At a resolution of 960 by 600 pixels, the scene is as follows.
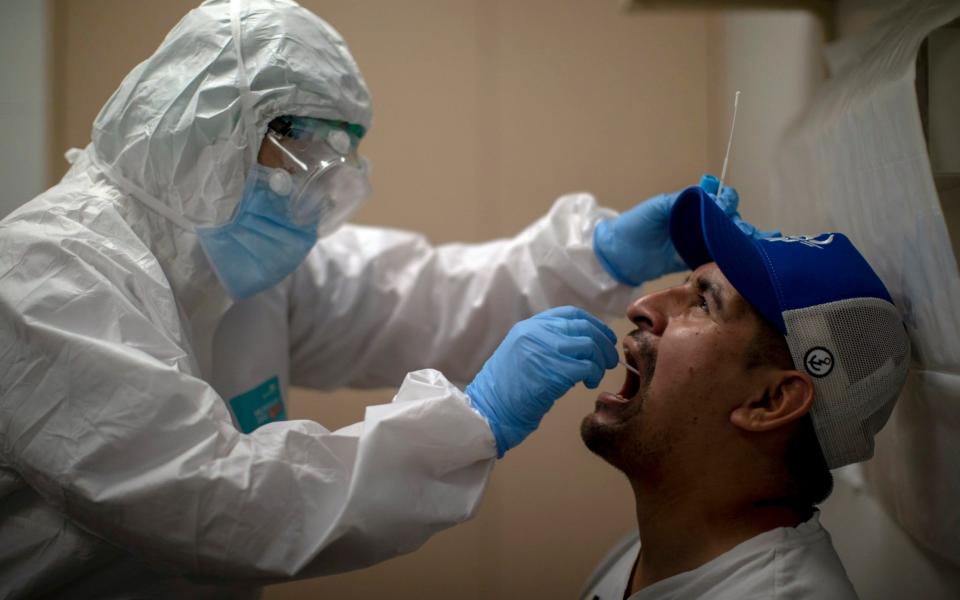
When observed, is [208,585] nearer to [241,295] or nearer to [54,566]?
[54,566]

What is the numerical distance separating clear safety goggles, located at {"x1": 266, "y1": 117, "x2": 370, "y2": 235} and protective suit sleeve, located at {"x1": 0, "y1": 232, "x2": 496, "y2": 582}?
14.3 inches

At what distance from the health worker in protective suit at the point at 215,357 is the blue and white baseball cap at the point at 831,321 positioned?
0.27 meters

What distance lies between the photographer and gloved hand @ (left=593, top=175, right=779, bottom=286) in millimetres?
1543

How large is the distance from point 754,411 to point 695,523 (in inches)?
8.7

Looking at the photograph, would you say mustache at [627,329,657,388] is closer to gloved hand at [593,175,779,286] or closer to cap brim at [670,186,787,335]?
cap brim at [670,186,787,335]

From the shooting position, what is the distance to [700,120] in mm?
2215

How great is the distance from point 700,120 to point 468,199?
2.48 ft

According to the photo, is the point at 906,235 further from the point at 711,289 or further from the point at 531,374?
the point at 531,374

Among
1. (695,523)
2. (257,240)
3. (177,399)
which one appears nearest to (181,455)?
(177,399)

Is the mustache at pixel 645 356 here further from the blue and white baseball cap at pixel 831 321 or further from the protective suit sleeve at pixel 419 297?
the protective suit sleeve at pixel 419 297

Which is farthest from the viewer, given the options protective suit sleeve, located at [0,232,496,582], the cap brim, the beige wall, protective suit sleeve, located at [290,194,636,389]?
the beige wall

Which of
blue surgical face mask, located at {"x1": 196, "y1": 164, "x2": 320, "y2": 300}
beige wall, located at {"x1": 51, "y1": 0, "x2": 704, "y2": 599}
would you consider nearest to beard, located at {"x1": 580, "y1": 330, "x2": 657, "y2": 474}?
blue surgical face mask, located at {"x1": 196, "y1": 164, "x2": 320, "y2": 300}

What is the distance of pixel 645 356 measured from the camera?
126 centimetres

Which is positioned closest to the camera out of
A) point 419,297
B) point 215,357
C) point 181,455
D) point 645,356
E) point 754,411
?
point 181,455
